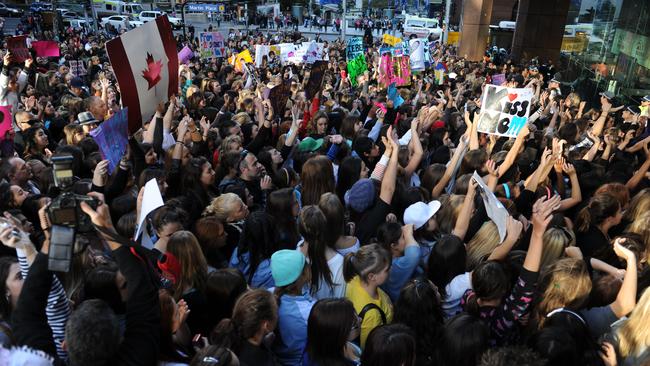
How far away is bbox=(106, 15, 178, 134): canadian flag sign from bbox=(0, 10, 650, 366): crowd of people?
14.9 inches

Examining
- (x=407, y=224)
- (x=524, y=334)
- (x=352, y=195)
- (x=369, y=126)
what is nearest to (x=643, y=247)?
(x=524, y=334)

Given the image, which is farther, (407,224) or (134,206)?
(134,206)

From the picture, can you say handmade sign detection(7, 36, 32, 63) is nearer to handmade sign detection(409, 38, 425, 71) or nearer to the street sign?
handmade sign detection(409, 38, 425, 71)

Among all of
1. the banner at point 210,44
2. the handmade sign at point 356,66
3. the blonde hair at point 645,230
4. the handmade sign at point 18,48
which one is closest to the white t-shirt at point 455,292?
the blonde hair at point 645,230

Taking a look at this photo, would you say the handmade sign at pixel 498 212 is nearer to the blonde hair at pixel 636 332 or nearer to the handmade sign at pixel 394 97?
the blonde hair at pixel 636 332

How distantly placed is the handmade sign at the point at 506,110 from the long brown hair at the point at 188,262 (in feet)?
15.4

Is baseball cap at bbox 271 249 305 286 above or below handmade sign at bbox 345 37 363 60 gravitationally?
below

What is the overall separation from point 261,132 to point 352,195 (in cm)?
263

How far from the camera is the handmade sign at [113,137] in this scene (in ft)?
14.4

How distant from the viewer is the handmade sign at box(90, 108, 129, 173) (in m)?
4.39

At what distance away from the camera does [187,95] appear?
9906mm

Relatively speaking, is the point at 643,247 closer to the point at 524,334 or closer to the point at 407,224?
the point at 524,334

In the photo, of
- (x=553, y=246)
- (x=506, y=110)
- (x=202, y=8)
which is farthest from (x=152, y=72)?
(x=202, y=8)

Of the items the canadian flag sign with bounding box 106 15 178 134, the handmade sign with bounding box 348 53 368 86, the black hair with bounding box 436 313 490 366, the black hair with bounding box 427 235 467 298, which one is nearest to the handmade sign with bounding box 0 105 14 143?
the canadian flag sign with bounding box 106 15 178 134
